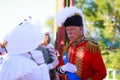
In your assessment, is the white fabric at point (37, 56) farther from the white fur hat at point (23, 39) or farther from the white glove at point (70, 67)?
the white glove at point (70, 67)

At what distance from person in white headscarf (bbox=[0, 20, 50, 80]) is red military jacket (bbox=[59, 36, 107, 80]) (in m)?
1.10

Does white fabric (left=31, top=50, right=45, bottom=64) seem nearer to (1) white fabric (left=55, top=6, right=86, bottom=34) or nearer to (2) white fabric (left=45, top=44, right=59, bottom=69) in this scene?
(1) white fabric (left=55, top=6, right=86, bottom=34)

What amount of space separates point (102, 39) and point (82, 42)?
8.05m

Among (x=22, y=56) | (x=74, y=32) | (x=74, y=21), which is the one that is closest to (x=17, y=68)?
(x=22, y=56)

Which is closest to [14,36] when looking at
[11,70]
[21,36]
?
[21,36]

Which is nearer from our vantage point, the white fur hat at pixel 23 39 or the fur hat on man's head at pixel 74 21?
the white fur hat at pixel 23 39

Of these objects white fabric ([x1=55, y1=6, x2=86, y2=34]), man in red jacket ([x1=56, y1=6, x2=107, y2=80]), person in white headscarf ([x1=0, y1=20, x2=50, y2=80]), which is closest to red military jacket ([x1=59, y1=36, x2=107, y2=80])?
man in red jacket ([x1=56, y1=6, x2=107, y2=80])

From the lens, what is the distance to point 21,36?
2.36 m

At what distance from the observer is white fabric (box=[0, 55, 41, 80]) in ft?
7.60

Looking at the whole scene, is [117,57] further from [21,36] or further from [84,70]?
[21,36]

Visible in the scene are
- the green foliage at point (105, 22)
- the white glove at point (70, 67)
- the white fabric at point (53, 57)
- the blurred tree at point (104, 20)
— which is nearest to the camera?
the white glove at point (70, 67)

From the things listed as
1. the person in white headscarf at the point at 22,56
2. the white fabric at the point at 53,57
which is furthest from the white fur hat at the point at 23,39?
the white fabric at the point at 53,57

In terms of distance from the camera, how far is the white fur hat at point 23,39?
2357mm

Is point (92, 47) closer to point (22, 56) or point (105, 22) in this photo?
point (22, 56)
